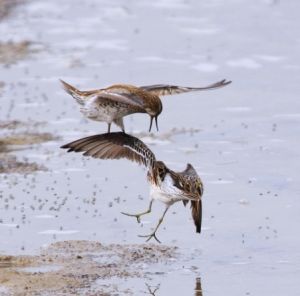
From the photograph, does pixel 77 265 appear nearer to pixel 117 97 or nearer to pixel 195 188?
pixel 195 188

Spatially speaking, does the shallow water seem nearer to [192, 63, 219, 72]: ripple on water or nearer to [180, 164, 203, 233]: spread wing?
[192, 63, 219, 72]: ripple on water

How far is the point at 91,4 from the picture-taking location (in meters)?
33.8

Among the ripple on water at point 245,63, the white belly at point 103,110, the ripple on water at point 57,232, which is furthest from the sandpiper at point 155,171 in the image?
the ripple on water at point 245,63

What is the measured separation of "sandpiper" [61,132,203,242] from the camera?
44.3ft

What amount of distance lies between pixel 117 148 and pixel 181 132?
7804 millimetres

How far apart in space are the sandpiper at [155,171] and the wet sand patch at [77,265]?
1.41 ft

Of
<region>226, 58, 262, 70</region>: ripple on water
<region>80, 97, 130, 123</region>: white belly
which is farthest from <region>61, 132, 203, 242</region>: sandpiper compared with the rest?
<region>226, 58, 262, 70</region>: ripple on water

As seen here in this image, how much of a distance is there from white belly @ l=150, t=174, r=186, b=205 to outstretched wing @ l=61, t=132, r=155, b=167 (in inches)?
15.9

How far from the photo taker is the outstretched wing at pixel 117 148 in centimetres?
1419

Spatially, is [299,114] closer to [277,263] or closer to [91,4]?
[277,263]

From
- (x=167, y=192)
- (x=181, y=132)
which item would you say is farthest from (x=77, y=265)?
(x=181, y=132)

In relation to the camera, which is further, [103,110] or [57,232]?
[57,232]

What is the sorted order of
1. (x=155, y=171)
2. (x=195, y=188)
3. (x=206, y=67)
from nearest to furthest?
(x=195, y=188) < (x=155, y=171) < (x=206, y=67)

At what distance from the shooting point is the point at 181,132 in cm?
2208
